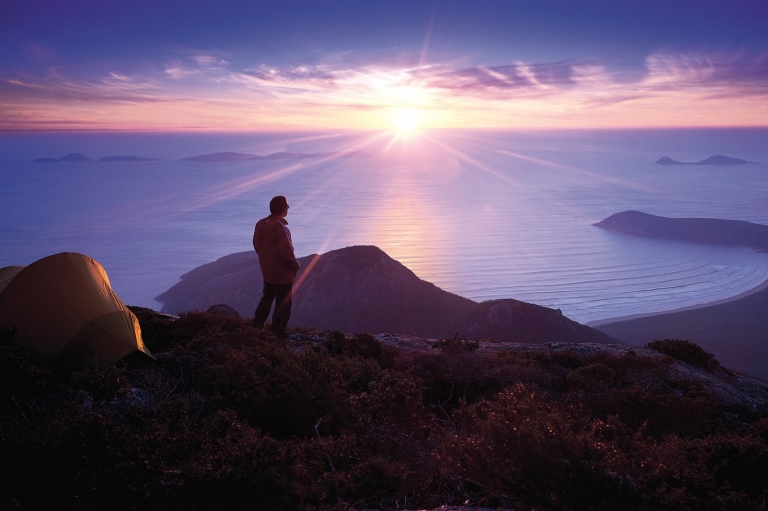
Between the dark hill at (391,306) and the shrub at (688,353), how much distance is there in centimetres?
2247

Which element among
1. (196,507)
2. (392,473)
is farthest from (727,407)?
(196,507)

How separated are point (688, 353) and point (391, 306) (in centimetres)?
3206

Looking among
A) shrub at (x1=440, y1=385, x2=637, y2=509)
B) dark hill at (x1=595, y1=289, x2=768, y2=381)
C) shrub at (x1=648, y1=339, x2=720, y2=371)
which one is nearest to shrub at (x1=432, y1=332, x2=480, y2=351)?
shrub at (x1=440, y1=385, x2=637, y2=509)

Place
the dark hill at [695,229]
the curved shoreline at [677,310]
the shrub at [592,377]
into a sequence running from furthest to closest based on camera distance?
the dark hill at [695,229], the curved shoreline at [677,310], the shrub at [592,377]

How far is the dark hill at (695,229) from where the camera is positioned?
10544cm

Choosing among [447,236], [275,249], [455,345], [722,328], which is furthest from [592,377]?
[447,236]

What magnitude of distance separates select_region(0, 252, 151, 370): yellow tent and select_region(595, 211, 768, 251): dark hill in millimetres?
124622

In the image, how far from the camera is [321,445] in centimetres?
403

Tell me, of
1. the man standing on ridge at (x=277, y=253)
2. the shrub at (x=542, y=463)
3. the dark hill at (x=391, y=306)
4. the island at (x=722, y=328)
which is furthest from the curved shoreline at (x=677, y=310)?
the shrub at (x=542, y=463)

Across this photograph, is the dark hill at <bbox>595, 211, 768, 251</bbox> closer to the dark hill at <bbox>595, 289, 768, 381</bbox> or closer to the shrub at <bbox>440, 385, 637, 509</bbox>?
the dark hill at <bbox>595, 289, 768, 381</bbox>

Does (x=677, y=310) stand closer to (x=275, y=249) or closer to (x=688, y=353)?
(x=688, y=353)

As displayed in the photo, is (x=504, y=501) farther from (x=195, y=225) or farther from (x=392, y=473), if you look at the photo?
(x=195, y=225)

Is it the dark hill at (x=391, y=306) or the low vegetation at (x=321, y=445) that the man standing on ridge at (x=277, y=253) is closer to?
the low vegetation at (x=321, y=445)

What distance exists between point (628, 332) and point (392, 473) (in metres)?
55.0
